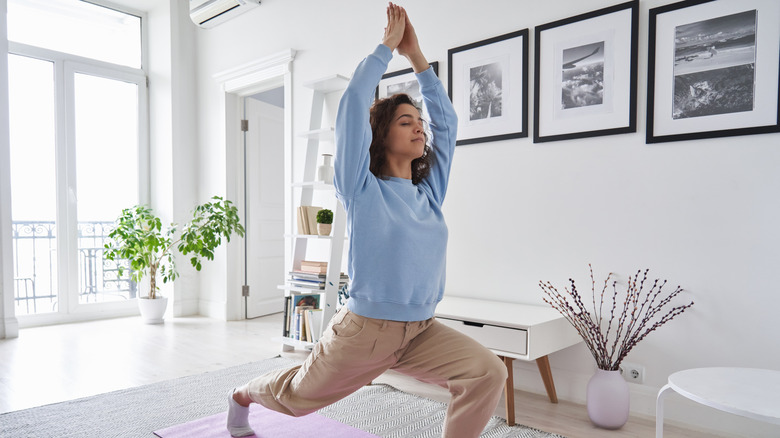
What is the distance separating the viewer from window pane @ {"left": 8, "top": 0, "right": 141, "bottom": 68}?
4.36m

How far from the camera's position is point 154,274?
458cm

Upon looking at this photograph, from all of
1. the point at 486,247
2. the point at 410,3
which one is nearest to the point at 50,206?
the point at 410,3

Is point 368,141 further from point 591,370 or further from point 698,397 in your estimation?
point 591,370

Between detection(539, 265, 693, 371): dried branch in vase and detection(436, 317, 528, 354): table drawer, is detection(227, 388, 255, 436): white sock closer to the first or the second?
detection(436, 317, 528, 354): table drawer

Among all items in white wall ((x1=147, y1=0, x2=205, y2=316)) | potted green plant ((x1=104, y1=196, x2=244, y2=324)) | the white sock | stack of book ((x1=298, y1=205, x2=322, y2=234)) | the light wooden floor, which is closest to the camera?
the white sock

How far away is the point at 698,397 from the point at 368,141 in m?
1.14

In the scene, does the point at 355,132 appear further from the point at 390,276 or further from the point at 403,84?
the point at 403,84

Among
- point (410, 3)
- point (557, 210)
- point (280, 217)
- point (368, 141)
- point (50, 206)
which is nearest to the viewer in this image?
point (368, 141)

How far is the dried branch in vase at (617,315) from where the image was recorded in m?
2.25

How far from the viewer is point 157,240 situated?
443 cm

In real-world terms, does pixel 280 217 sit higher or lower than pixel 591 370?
higher

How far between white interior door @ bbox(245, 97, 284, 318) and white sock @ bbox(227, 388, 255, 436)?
2.83 m

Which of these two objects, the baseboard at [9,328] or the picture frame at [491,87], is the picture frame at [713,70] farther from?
the baseboard at [9,328]

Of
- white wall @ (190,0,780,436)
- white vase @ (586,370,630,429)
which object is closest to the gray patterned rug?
white vase @ (586,370,630,429)
